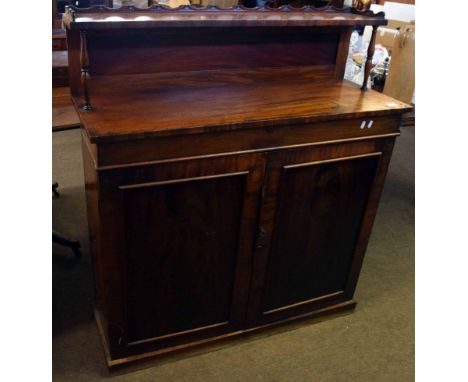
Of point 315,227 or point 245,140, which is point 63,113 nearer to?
point 245,140

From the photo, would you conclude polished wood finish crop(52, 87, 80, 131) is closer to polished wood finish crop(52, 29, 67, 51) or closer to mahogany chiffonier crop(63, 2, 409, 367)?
mahogany chiffonier crop(63, 2, 409, 367)

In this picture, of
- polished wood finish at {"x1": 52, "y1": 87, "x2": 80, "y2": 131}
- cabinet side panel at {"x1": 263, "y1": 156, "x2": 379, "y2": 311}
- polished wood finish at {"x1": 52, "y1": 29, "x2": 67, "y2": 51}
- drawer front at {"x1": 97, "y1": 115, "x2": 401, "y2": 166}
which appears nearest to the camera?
drawer front at {"x1": 97, "y1": 115, "x2": 401, "y2": 166}

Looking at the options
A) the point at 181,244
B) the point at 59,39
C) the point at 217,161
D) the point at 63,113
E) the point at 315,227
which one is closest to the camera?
the point at 217,161

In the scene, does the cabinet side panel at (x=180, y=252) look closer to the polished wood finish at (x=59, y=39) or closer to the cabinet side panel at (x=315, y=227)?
the cabinet side panel at (x=315, y=227)

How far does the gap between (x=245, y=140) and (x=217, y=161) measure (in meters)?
0.11

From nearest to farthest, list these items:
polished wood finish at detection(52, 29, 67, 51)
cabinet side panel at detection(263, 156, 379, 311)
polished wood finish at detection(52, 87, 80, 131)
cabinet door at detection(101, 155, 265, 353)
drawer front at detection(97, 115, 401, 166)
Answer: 1. drawer front at detection(97, 115, 401, 166)
2. cabinet door at detection(101, 155, 265, 353)
3. cabinet side panel at detection(263, 156, 379, 311)
4. polished wood finish at detection(52, 87, 80, 131)
5. polished wood finish at detection(52, 29, 67, 51)

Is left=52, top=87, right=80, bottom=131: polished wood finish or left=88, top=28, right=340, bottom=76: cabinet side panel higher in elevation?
left=88, top=28, right=340, bottom=76: cabinet side panel

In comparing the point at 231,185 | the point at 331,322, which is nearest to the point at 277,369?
the point at 331,322

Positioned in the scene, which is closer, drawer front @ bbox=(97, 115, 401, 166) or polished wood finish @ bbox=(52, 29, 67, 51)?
drawer front @ bbox=(97, 115, 401, 166)

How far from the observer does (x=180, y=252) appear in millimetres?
1618

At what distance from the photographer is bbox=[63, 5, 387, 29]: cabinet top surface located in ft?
4.62

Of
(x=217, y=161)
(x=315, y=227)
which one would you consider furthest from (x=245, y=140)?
(x=315, y=227)

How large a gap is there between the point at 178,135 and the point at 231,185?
0.28m

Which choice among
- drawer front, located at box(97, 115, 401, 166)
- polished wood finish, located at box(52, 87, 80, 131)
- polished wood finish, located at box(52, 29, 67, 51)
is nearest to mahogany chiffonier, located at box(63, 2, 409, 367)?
drawer front, located at box(97, 115, 401, 166)
